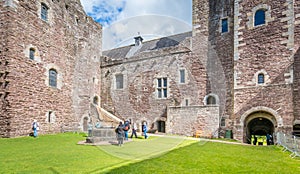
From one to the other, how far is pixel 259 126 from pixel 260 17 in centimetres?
895

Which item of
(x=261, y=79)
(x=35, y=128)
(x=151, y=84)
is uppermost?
(x=261, y=79)

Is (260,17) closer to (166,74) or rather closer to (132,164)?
(166,74)

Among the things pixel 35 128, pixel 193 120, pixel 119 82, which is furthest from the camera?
pixel 119 82

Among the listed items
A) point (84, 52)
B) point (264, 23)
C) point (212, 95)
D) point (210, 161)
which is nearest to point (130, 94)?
point (84, 52)

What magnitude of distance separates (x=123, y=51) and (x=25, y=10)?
46.8 ft

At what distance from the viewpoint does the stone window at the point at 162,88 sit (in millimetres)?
18812

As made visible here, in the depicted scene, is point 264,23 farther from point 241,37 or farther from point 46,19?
point 46,19

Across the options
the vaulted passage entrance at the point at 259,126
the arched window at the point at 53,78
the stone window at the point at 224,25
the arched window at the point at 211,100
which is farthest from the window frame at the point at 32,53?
the vaulted passage entrance at the point at 259,126

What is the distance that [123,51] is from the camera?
27.1 m

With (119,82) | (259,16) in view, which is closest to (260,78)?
(259,16)

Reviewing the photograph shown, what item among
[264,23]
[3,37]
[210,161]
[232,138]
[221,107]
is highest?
[264,23]

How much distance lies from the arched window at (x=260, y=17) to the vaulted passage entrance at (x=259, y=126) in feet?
20.5

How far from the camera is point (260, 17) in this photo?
14625 mm

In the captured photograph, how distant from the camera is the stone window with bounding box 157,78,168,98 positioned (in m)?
18.8
